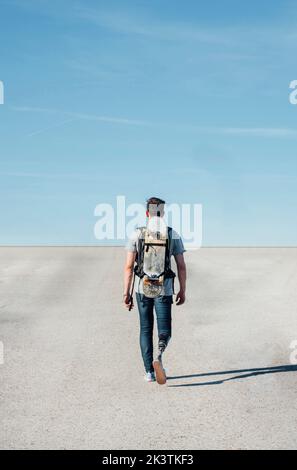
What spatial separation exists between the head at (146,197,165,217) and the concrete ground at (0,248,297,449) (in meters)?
1.87

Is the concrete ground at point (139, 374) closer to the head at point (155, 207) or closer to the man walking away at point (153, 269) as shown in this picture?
the man walking away at point (153, 269)

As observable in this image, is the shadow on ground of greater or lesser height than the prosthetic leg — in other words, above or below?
below

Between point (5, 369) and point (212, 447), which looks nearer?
point (212, 447)

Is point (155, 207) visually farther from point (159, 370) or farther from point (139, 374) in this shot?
point (139, 374)

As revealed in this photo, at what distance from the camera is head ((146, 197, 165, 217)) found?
7946mm

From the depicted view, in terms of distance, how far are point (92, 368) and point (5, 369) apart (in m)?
1.09

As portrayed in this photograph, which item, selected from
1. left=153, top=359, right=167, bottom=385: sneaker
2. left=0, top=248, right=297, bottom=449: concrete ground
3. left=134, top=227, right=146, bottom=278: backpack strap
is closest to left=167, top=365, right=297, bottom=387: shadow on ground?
left=0, top=248, right=297, bottom=449: concrete ground

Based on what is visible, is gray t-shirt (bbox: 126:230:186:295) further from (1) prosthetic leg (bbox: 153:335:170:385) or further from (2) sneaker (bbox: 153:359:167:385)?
(2) sneaker (bbox: 153:359:167:385)

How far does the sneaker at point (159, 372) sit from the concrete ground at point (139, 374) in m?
0.11

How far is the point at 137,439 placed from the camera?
19.8ft

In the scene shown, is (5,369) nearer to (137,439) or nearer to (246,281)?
(137,439)

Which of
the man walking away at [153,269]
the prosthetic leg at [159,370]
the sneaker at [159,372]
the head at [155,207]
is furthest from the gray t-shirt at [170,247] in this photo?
the sneaker at [159,372]
